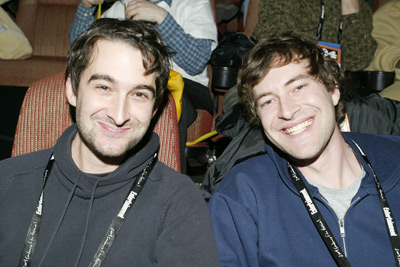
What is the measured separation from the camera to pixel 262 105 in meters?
1.47

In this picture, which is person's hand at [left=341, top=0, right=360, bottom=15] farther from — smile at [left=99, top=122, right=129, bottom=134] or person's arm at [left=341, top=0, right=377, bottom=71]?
smile at [left=99, top=122, right=129, bottom=134]

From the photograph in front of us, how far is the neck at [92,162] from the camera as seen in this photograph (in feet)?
4.51

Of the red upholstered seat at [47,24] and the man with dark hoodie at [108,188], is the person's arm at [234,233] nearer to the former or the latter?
the man with dark hoodie at [108,188]

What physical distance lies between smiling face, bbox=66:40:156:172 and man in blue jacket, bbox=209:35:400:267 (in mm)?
393

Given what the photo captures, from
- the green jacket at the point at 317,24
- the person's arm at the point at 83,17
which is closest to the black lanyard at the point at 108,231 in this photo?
the person's arm at the point at 83,17

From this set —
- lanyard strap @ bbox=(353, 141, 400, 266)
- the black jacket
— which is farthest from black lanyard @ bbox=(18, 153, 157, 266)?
lanyard strap @ bbox=(353, 141, 400, 266)

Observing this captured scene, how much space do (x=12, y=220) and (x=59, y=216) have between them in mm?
154

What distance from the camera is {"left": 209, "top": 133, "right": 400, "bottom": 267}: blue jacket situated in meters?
1.26

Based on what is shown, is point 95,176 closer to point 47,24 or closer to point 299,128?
point 299,128

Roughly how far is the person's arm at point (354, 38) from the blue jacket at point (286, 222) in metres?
1.40

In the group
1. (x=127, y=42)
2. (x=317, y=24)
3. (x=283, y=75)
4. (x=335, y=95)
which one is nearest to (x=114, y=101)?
(x=127, y=42)

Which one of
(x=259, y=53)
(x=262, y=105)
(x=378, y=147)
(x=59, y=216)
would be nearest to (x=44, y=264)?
(x=59, y=216)

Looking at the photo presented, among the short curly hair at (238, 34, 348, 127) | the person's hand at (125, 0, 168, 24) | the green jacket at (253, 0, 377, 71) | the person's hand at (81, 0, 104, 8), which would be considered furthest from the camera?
the green jacket at (253, 0, 377, 71)

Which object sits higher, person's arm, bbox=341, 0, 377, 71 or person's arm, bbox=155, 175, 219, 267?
person's arm, bbox=341, 0, 377, 71
